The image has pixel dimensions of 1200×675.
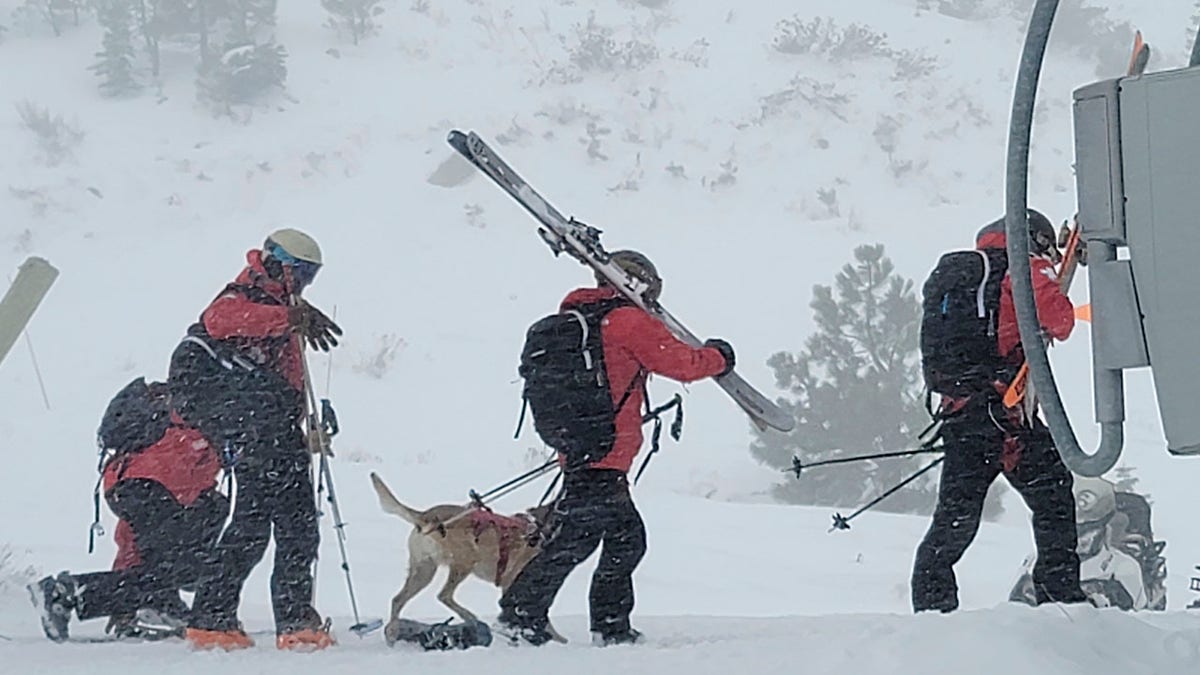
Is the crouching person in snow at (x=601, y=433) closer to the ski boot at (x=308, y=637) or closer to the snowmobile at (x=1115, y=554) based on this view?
the ski boot at (x=308, y=637)

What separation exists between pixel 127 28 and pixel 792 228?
14.0m

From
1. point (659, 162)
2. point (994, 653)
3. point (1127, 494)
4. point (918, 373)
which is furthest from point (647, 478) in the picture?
point (659, 162)

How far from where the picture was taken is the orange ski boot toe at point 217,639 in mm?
4781

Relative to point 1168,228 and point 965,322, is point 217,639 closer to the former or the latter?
point 965,322

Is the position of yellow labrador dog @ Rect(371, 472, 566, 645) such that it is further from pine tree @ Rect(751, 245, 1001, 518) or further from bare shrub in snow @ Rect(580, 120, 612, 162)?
bare shrub in snow @ Rect(580, 120, 612, 162)

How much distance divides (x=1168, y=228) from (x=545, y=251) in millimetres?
20587

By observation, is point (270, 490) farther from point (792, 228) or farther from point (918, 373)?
point (792, 228)

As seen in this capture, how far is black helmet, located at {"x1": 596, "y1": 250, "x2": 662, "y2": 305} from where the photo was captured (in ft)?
15.6

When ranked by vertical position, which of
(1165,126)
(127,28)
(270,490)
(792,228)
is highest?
(127,28)

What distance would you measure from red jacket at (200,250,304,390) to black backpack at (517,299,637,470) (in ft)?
2.97

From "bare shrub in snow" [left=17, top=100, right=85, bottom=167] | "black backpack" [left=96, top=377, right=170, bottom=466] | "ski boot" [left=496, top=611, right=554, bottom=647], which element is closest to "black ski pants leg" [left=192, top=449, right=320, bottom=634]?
"black backpack" [left=96, top=377, right=170, bottom=466]

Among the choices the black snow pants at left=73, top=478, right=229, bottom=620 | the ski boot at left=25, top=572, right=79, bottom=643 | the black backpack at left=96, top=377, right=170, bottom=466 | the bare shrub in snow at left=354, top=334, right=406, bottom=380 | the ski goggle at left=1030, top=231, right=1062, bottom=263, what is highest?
the bare shrub in snow at left=354, top=334, right=406, bottom=380

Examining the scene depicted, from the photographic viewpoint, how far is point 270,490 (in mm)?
4887

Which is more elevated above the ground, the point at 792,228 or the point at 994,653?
the point at 792,228
